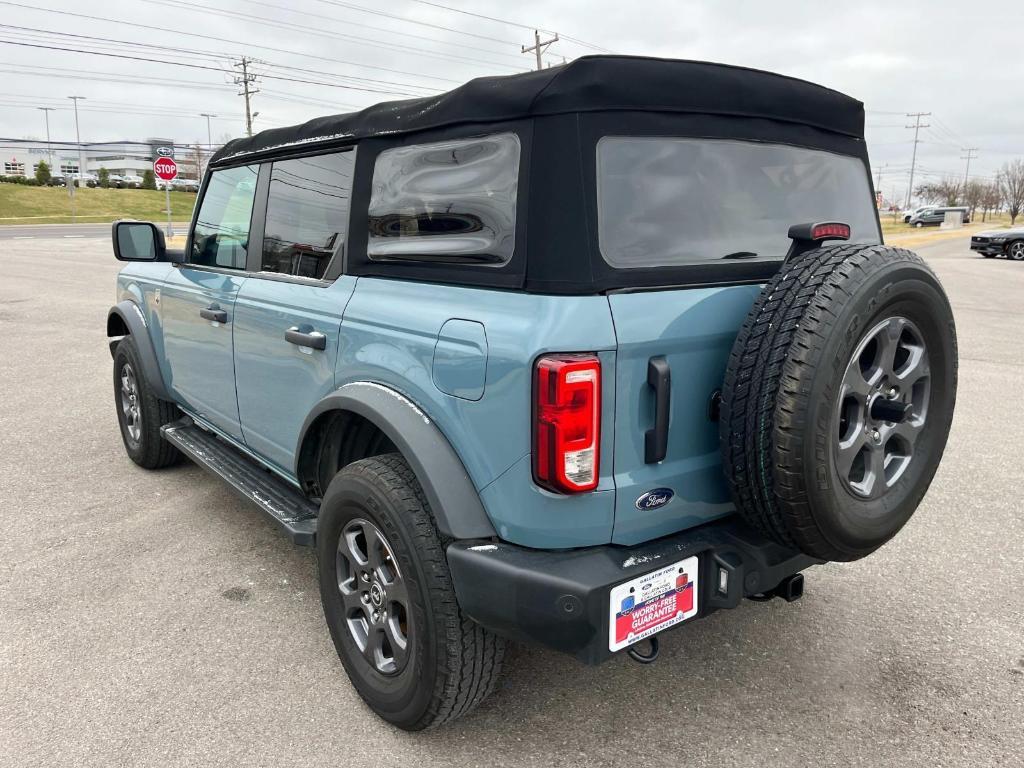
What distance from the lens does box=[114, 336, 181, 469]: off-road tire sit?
4516 millimetres

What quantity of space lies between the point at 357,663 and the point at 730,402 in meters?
1.52

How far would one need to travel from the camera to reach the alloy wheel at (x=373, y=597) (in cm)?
237

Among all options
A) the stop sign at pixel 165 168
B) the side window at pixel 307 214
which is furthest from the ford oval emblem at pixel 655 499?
the stop sign at pixel 165 168

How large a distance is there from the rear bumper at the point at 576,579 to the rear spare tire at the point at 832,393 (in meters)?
0.15

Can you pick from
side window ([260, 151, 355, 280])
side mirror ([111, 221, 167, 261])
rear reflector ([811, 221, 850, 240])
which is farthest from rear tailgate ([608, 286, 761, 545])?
side mirror ([111, 221, 167, 261])

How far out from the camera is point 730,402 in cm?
202

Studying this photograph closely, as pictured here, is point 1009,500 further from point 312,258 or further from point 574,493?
point 312,258

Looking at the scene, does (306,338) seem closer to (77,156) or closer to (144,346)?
(144,346)

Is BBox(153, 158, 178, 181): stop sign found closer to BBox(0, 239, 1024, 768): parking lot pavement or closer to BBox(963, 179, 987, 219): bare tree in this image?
BBox(0, 239, 1024, 768): parking lot pavement

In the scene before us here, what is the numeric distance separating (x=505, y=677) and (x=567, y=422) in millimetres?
1251

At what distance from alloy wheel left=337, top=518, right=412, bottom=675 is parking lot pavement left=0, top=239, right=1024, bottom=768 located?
0.74ft

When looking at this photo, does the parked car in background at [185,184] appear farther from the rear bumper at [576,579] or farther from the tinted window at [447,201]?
the rear bumper at [576,579]

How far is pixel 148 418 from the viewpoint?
14.9 feet

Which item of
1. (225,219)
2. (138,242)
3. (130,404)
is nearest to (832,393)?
(225,219)
